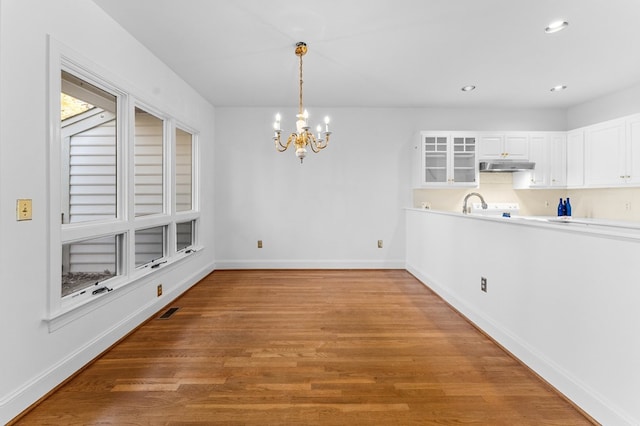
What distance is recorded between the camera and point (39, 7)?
186 cm

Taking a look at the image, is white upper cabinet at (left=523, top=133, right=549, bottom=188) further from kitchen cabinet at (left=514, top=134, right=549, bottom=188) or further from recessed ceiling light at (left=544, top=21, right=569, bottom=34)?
recessed ceiling light at (left=544, top=21, right=569, bottom=34)

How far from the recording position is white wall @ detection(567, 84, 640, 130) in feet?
13.9

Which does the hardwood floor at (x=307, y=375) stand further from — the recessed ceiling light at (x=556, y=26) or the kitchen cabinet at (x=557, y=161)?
the kitchen cabinet at (x=557, y=161)

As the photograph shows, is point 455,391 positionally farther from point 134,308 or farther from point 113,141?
point 113,141

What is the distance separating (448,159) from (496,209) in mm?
1232

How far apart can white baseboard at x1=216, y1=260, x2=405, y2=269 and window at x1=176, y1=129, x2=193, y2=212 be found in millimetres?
1284

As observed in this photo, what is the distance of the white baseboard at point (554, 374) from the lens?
5.19 feet

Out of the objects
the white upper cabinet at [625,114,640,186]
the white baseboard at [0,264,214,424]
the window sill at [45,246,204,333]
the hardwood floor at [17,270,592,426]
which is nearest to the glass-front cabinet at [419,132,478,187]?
the white upper cabinet at [625,114,640,186]

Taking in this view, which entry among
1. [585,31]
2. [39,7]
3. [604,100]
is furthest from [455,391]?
[604,100]

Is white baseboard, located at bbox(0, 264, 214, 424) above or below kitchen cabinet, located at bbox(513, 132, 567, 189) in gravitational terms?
below

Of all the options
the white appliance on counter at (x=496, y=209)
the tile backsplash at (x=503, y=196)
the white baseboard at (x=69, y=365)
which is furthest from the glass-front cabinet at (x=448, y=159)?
the white baseboard at (x=69, y=365)

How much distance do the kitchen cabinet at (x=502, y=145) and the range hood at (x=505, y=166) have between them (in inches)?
4.8

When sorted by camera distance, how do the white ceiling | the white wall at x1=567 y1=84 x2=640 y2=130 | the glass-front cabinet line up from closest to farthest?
1. the white ceiling
2. the white wall at x1=567 y1=84 x2=640 y2=130
3. the glass-front cabinet

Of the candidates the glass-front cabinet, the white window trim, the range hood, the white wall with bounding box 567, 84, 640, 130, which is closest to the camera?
the white window trim
